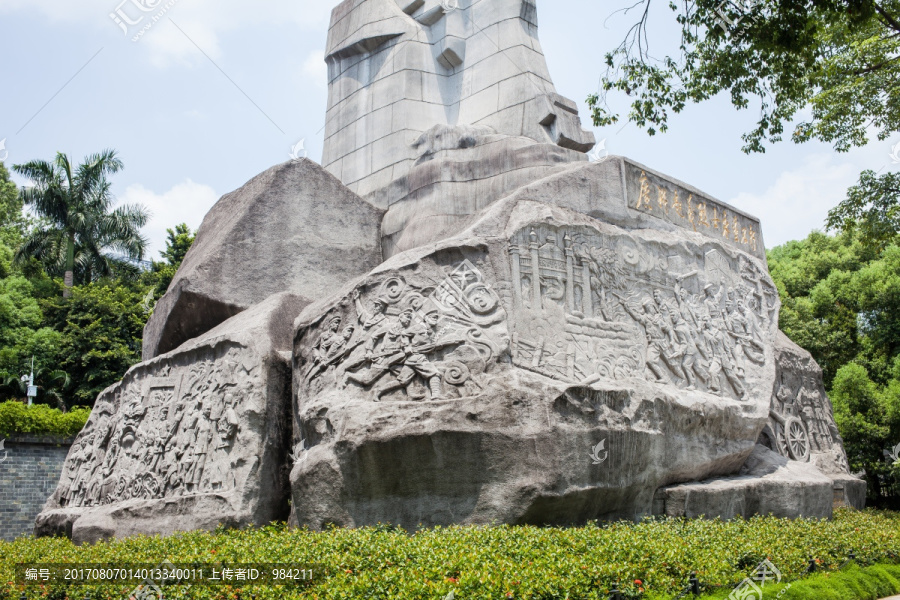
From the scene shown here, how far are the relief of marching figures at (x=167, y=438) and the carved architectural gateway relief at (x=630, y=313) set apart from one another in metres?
3.04

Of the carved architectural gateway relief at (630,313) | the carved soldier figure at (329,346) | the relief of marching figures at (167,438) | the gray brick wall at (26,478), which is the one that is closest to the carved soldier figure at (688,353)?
the carved architectural gateway relief at (630,313)

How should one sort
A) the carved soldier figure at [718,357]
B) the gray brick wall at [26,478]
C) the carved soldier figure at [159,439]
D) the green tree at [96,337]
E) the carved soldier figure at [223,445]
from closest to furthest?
1. the carved soldier figure at [223,445]
2. the carved soldier figure at [718,357]
3. the carved soldier figure at [159,439]
4. the gray brick wall at [26,478]
5. the green tree at [96,337]

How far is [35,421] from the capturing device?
1672 cm

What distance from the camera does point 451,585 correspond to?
4.73m

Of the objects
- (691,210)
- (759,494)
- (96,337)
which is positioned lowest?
(759,494)

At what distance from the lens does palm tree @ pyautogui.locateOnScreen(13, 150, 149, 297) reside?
80.8 feet

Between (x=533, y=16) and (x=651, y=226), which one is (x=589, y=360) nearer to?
(x=651, y=226)

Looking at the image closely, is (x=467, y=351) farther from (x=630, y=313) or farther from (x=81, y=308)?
(x=81, y=308)

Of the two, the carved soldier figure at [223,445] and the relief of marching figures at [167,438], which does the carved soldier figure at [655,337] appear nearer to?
the relief of marching figures at [167,438]

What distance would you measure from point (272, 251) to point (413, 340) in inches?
140

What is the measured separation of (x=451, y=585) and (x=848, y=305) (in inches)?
660

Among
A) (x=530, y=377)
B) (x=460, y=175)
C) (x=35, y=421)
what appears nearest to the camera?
(x=530, y=377)

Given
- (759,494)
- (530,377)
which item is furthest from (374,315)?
(759,494)

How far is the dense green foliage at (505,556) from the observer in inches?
193
